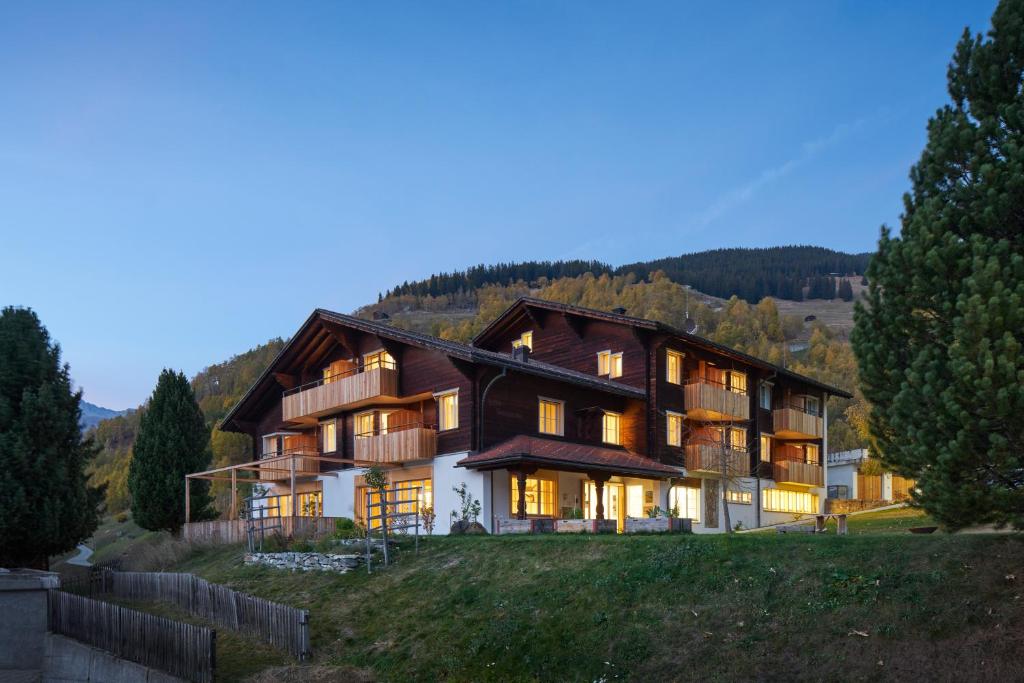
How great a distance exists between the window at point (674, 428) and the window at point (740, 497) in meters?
5.00

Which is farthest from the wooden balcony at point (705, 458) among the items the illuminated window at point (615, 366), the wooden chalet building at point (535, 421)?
the illuminated window at point (615, 366)

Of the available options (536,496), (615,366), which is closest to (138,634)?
(536,496)

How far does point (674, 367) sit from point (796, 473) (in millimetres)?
11517

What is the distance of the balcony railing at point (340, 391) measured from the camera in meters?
40.4

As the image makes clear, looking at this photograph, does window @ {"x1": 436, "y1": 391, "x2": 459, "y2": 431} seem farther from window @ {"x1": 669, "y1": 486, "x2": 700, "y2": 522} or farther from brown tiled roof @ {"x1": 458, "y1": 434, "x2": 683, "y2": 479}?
window @ {"x1": 669, "y1": 486, "x2": 700, "y2": 522}

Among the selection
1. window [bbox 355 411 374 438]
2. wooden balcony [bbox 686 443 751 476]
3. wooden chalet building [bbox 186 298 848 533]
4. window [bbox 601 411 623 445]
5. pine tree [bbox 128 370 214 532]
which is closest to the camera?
wooden chalet building [bbox 186 298 848 533]

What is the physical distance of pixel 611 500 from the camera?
40.4 m

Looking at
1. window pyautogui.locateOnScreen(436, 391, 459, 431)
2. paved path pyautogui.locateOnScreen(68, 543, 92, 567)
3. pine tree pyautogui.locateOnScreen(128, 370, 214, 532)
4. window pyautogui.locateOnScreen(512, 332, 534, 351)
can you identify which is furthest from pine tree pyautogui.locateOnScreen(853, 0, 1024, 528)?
paved path pyautogui.locateOnScreen(68, 543, 92, 567)

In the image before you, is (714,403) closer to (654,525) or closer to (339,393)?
(654,525)

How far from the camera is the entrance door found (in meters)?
39.4

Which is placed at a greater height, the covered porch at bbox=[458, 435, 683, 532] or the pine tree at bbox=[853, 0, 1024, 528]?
the pine tree at bbox=[853, 0, 1024, 528]

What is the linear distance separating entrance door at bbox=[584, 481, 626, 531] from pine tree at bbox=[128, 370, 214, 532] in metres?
18.0

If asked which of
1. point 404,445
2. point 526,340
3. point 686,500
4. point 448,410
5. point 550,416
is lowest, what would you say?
point 686,500

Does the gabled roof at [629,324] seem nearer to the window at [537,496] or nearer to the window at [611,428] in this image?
the window at [611,428]
